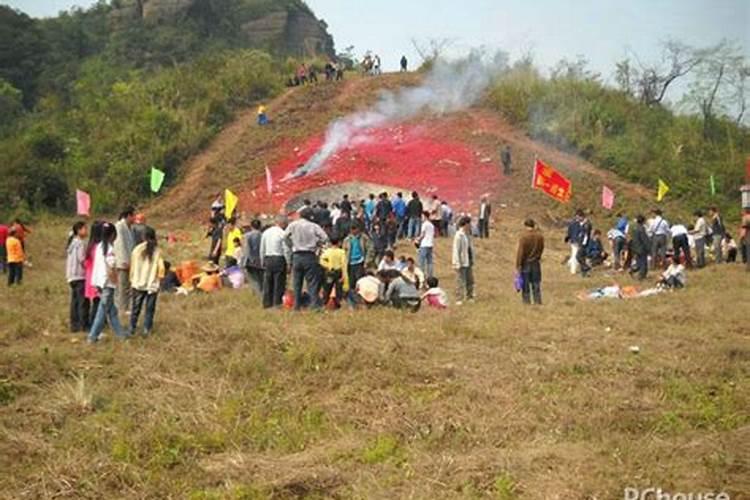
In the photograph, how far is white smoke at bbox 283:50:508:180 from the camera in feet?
106

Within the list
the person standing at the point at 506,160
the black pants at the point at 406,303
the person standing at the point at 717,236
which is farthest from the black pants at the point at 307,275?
the person standing at the point at 506,160

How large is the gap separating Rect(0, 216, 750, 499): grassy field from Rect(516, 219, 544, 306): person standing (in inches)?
39.8

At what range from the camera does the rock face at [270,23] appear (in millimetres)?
57406

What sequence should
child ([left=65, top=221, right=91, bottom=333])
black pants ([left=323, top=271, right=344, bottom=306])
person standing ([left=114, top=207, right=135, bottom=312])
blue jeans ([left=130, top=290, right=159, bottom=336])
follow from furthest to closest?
black pants ([left=323, top=271, right=344, bottom=306]) → person standing ([left=114, top=207, right=135, bottom=312]) → child ([left=65, top=221, right=91, bottom=333]) → blue jeans ([left=130, top=290, right=159, bottom=336])

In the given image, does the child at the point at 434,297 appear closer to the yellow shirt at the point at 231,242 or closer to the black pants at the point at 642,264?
the yellow shirt at the point at 231,242

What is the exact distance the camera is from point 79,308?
10.2 metres

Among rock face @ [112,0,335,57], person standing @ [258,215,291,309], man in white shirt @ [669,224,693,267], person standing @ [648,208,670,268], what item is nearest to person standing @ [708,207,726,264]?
man in white shirt @ [669,224,693,267]

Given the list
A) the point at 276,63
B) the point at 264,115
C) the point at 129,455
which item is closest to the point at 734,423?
the point at 129,455

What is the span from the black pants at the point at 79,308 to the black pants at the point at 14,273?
4910 millimetres

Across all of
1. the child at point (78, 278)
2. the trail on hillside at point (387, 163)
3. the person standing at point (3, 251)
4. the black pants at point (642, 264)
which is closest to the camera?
the child at point (78, 278)

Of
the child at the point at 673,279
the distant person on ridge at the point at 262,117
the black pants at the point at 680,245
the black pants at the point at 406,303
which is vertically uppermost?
the distant person on ridge at the point at 262,117

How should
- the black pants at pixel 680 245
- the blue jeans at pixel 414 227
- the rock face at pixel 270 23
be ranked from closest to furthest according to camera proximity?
the black pants at pixel 680 245 < the blue jeans at pixel 414 227 < the rock face at pixel 270 23

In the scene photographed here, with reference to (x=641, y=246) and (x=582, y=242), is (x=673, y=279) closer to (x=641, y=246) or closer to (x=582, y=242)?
(x=641, y=246)

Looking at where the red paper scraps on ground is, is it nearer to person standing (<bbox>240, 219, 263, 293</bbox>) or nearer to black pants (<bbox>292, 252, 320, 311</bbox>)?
person standing (<bbox>240, 219, 263, 293</bbox>)
